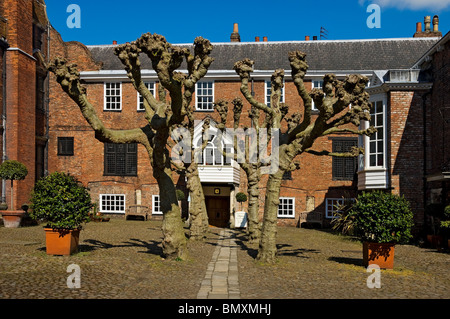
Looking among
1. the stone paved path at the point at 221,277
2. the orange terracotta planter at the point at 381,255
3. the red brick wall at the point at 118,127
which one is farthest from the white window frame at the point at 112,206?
the orange terracotta planter at the point at 381,255

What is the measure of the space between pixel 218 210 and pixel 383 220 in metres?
18.7

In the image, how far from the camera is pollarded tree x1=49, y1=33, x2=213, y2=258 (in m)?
9.90

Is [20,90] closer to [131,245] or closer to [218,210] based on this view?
[131,245]

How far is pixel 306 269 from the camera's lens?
1098cm

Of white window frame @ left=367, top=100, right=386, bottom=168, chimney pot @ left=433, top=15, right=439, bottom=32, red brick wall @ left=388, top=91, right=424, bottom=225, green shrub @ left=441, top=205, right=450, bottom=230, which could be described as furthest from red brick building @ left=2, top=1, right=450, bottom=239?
green shrub @ left=441, top=205, right=450, bottom=230

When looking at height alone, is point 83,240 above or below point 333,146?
below

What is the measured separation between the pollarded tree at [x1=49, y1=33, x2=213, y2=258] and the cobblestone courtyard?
52.7 inches

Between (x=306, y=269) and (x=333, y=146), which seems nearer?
(x=306, y=269)

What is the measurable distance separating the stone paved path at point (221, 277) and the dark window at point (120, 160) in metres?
15.2

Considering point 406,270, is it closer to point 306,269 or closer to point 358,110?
point 306,269

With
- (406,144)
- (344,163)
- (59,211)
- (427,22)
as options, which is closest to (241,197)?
(344,163)
